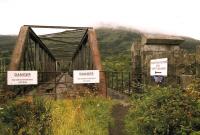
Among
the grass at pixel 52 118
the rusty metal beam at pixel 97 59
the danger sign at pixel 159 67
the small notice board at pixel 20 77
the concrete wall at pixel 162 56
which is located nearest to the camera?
the grass at pixel 52 118

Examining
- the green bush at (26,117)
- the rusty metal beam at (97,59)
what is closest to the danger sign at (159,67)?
the rusty metal beam at (97,59)

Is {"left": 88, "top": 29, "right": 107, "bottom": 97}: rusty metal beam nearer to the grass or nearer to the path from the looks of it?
the path

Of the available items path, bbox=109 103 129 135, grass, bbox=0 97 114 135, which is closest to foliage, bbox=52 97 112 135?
grass, bbox=0 97 114 135

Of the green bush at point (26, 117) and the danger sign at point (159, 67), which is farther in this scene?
the danger sign at point (159, 67)

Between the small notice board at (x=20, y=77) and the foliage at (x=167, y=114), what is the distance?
464 cm

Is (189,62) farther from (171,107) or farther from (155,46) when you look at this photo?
(171,107)

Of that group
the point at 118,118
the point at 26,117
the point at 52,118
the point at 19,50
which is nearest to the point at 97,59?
the point at 19,50

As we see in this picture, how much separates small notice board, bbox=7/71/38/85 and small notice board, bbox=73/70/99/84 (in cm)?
134

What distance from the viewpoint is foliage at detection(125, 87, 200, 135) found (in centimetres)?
980

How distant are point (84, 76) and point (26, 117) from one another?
13.7ft

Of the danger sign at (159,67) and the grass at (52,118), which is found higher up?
the danger sign at (159,67)

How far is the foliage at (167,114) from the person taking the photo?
386 inches

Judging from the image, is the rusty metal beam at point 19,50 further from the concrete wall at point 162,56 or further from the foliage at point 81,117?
the foliage at point 81,117

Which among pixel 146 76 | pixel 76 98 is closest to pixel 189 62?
pixel 146 76
